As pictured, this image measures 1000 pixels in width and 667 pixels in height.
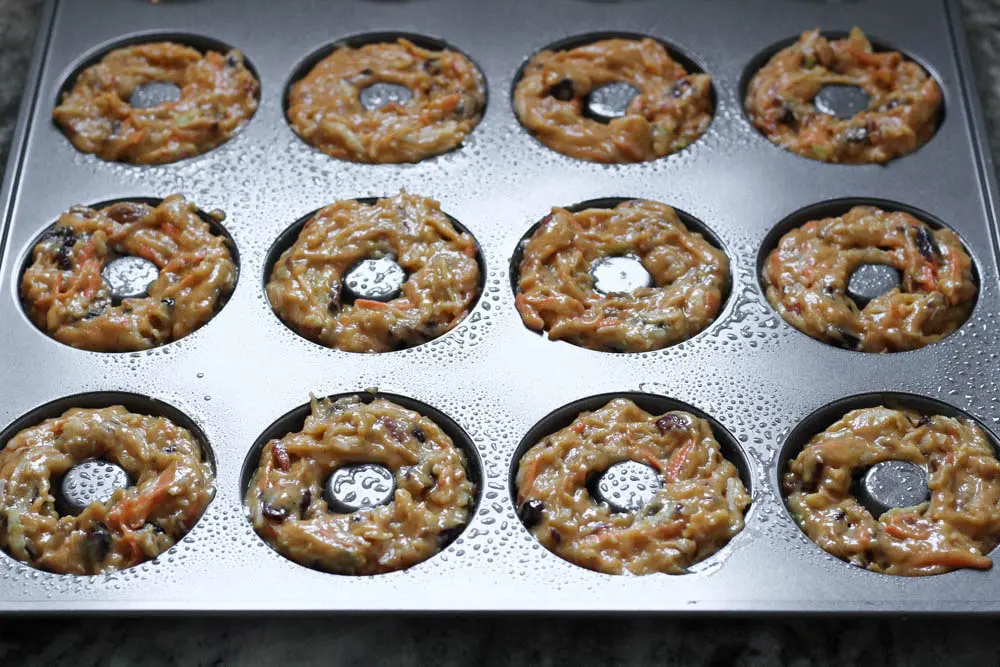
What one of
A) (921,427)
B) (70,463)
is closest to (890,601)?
(921,427)

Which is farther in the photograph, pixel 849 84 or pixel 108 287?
pixel 849 84

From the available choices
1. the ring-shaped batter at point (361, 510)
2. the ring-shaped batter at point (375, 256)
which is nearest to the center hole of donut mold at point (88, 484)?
the ring-shaped batter at point (361, 510)

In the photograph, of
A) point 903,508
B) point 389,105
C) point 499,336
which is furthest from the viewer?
point 389,105

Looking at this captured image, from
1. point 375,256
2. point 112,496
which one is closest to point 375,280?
point 375,256

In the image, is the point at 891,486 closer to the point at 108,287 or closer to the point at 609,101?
the point at 609,101

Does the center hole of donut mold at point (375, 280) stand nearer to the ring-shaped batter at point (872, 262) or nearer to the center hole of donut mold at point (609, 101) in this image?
the center hole of donut mold at point (609, 101)

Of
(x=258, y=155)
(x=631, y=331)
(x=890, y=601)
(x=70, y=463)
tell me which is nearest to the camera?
(x=890, y=601)

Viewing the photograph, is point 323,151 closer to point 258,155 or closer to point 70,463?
point 258,155

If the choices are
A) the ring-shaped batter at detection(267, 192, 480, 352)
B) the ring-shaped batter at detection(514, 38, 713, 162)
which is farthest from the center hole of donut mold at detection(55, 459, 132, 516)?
the ring-shaped batter at detection(514, 38, 713, 162)
